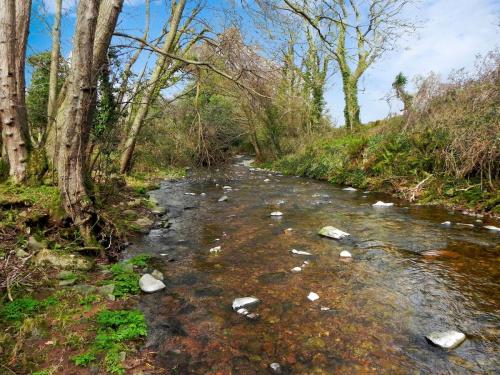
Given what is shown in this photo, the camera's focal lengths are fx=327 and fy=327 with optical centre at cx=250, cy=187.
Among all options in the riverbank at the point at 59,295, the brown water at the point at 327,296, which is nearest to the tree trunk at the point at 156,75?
→ the brown water at the point at 327,296

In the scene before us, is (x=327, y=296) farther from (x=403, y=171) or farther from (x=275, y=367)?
(x=403, y=171)

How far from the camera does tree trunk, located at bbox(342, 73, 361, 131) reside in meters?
20.2

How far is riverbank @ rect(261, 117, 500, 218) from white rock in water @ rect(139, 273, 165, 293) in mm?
6426

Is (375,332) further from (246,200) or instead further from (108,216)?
(246,200)

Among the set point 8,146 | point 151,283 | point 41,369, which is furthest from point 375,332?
point 8,146

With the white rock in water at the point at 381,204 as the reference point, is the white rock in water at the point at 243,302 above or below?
below

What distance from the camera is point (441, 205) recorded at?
7.64 metres

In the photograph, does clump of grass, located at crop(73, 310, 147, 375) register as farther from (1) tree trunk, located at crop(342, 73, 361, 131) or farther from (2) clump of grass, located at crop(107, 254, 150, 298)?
(1) tree trunk, located at crop(342, 73, 361, 131)

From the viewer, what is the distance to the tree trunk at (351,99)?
20.2 meters

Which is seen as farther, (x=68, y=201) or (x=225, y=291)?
(x=68, y=201)

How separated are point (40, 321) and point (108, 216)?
233 cm

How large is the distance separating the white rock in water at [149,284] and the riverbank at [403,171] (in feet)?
21.1

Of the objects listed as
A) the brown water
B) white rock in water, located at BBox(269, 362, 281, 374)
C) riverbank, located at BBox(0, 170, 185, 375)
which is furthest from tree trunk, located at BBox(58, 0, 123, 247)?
white rock in water, located at BBox(269, 362, 281, 374)

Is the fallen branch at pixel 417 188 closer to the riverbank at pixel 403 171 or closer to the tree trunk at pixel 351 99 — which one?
the riverbank at pixel 403 171
